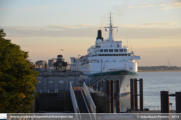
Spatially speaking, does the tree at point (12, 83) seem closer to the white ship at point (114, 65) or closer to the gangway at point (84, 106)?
the gangway at point (84, 106)

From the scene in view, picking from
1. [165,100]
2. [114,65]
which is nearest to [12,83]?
[165,100]

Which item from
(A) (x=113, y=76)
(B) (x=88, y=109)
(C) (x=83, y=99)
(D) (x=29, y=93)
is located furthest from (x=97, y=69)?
(D) (x=29, y=93)

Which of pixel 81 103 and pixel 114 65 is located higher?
pixel 114 65

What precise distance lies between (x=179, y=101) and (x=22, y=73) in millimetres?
10249

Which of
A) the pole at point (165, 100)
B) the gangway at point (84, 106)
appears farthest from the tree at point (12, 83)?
the pole at point (165, 100)

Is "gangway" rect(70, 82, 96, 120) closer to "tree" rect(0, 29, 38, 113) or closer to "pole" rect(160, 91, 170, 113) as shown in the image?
"tree" rect(0, 29, 38, 113)

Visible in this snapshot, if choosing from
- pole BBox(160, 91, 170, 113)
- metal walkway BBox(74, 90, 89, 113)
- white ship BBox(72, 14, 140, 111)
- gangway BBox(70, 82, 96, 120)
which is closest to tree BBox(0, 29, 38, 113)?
gangway BBox(70, 82, 96, 120)

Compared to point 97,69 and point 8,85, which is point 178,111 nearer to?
point 8,85

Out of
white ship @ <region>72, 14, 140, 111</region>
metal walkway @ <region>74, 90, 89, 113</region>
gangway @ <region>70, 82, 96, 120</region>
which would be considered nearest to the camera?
gangway @ <region>70, 82, 96, 120</region>

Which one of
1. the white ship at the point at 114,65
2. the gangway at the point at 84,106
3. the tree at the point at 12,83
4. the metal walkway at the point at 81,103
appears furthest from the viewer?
the white ship at the point at 114,65

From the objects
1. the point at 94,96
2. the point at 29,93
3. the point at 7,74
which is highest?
the point at 7,74

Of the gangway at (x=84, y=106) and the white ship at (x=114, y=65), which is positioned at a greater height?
the white ship at (x=114, y=65)

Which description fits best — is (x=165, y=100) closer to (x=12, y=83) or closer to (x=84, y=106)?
(x=12, y=83)

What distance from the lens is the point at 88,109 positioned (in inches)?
1139
